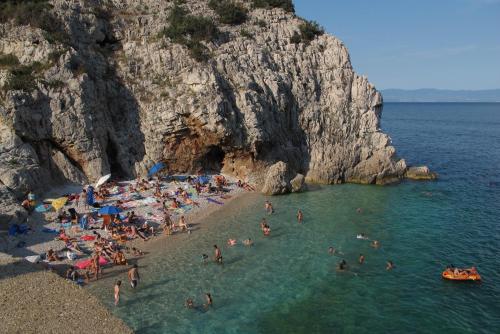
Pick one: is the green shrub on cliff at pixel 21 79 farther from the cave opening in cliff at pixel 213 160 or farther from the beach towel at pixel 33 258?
the cave opening in cliff at pixel 213 160

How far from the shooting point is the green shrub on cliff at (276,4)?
5375 centimetres

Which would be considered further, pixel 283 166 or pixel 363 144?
pixel 363 144

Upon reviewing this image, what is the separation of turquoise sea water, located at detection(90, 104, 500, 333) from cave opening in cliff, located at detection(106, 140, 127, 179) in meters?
12.5

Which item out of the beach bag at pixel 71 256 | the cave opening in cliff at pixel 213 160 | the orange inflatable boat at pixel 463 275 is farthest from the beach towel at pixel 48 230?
the orange inflatable boat at pixel 463 275

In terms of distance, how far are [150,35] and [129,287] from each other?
3240 centimetres

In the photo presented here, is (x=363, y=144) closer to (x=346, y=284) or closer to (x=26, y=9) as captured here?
(x=346, y=284)

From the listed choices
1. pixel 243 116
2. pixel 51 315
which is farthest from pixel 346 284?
pixel 243 116

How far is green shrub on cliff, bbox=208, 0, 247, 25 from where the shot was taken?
49.8 metres

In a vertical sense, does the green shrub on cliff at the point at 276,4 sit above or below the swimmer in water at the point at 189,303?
above

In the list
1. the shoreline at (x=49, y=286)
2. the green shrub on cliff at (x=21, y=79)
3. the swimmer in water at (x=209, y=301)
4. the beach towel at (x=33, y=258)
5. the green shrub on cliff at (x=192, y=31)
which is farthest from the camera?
the green shrub on cliff at (x=192, y=31)

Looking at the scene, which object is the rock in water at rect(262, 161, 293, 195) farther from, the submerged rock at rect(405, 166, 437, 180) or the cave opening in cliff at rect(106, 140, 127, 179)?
the submerged rock at rect(405, 166, 437, 180)

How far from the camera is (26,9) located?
39.5m

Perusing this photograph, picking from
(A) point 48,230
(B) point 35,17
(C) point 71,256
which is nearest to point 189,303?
(C) point 71,256

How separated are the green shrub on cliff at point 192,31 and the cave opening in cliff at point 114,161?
12823mm
